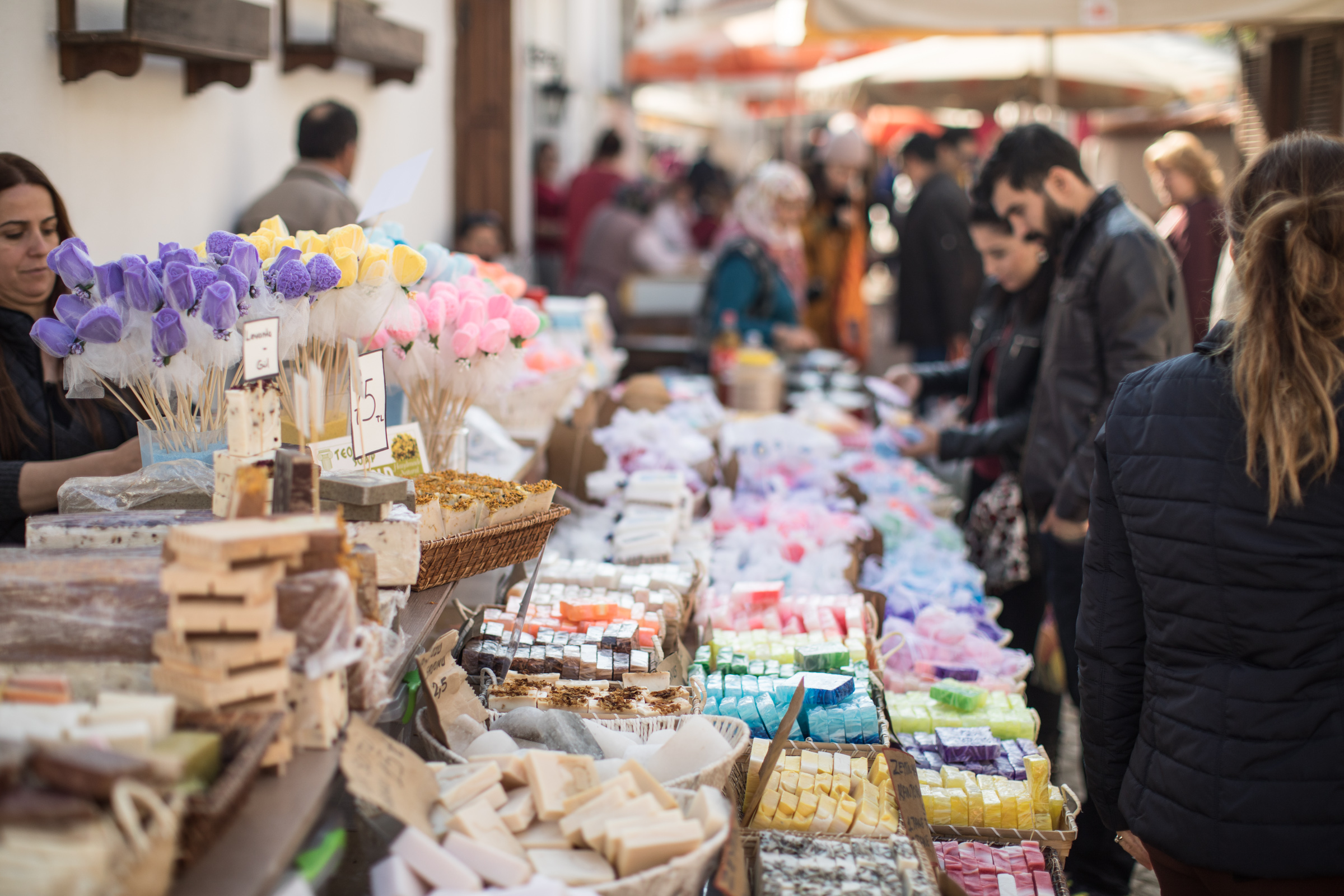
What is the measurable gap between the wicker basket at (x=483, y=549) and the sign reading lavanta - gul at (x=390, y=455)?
20cm

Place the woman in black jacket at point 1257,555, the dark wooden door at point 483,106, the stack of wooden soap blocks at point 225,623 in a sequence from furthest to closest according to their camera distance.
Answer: the dark wooden door at point 483,106
the woman in black jacket at point 1257,555
the stack of wooden soap blocks at point 225,623

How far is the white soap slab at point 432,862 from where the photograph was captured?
1485 mm

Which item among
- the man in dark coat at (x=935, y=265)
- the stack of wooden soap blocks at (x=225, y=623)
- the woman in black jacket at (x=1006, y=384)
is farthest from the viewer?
the man in dark coat at (x=935, y=265)

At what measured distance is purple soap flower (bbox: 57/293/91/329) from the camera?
189cm

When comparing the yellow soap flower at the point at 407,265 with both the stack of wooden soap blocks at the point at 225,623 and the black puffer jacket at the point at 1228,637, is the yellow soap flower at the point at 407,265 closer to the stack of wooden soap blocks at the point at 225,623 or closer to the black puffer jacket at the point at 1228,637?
the stack of wooden soap blocks at the point at 225,623

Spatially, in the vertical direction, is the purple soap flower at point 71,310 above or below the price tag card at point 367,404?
above

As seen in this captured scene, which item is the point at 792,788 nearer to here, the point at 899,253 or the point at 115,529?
the point at 115,529

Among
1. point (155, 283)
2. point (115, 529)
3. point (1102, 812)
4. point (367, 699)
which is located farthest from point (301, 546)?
point (1102, 812)

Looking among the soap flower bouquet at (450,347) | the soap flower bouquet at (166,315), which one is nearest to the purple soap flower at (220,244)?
the soap flower bouquet at (166,315)

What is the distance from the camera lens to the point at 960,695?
2553mm

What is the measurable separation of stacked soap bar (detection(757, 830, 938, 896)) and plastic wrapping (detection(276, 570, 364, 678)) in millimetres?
784

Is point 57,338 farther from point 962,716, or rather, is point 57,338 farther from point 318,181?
point 318,181

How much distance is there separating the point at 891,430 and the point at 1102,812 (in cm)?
322

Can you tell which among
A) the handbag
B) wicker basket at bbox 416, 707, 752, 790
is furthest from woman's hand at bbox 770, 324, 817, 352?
wicker basket at bbox 416, 707, 752, 790
